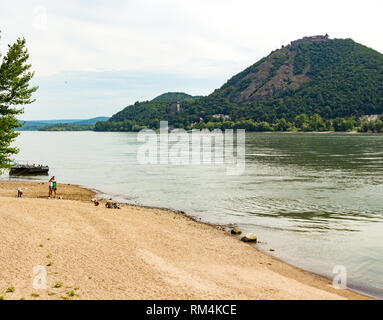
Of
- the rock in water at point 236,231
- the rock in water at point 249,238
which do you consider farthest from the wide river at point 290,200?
the rock in water at point 236,231

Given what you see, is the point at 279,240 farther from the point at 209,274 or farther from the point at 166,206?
the point at 166,206

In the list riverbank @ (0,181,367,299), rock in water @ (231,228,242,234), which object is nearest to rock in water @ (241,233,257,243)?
riverbank @ (0,181,367,299)

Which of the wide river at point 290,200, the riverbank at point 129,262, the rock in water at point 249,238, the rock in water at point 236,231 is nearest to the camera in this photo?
the riverbank at point 129,262

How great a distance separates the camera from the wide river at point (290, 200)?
24.8m

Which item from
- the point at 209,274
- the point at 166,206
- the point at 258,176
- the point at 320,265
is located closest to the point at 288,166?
the point at 258,176

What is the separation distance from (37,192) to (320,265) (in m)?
37.4

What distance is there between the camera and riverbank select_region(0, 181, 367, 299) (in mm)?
16062

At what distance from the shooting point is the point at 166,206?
40.8 metres

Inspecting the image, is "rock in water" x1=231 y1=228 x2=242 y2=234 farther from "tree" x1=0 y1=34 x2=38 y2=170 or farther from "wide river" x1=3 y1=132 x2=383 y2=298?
"tree" x1=0 y1=34 x2=38 y2=170

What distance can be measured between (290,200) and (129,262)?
28.4 metres

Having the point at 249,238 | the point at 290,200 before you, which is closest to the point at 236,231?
the point at 249,238

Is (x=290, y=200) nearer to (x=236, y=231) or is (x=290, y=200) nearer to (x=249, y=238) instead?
(x=236, y=231)

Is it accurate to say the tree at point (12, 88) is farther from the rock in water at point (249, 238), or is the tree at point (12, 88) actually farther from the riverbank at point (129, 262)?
the rock in water at point (249, 238)

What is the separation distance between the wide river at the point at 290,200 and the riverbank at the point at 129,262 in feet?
11.0
